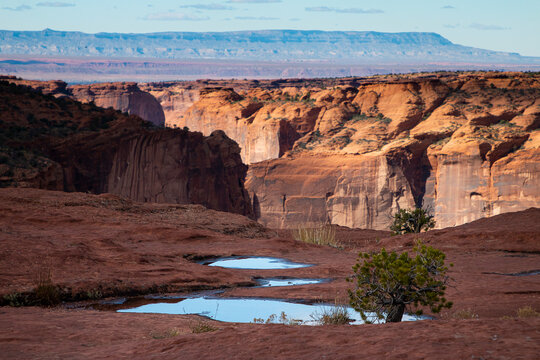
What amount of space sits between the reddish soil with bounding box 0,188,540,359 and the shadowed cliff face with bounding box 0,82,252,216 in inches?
310

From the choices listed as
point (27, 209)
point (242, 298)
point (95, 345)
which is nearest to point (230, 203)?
point (27, 209)

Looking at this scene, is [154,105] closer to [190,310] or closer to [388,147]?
[388,147]

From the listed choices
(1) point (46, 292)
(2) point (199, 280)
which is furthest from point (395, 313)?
(1) point (46, 292)

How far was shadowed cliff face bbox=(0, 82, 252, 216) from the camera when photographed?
29.5 m

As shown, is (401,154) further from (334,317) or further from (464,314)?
(334,317)

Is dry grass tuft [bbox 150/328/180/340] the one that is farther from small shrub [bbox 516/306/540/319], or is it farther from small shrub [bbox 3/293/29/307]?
small shrub [bbox 516/306/540/319]

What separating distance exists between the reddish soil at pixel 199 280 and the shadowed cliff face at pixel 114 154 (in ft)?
25.8

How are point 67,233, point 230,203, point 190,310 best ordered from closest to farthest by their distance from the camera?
point 190,310 < point 67,233 < point 230,203

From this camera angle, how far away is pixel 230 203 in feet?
123

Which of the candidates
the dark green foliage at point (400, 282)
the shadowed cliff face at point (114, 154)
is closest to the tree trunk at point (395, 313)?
the dark green foliage at point (400, 282)

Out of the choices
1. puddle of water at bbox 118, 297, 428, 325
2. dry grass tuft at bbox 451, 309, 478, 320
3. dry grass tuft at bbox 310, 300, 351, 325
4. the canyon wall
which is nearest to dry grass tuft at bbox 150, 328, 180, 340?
puddle of water at bbox 118, 297, 428, 325

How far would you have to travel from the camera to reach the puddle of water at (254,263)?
15562 millimetres

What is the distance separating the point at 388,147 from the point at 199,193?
23.2 metres

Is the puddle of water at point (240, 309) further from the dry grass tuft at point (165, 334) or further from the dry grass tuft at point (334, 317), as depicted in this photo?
the dry grass tuft at point (165, 334)
